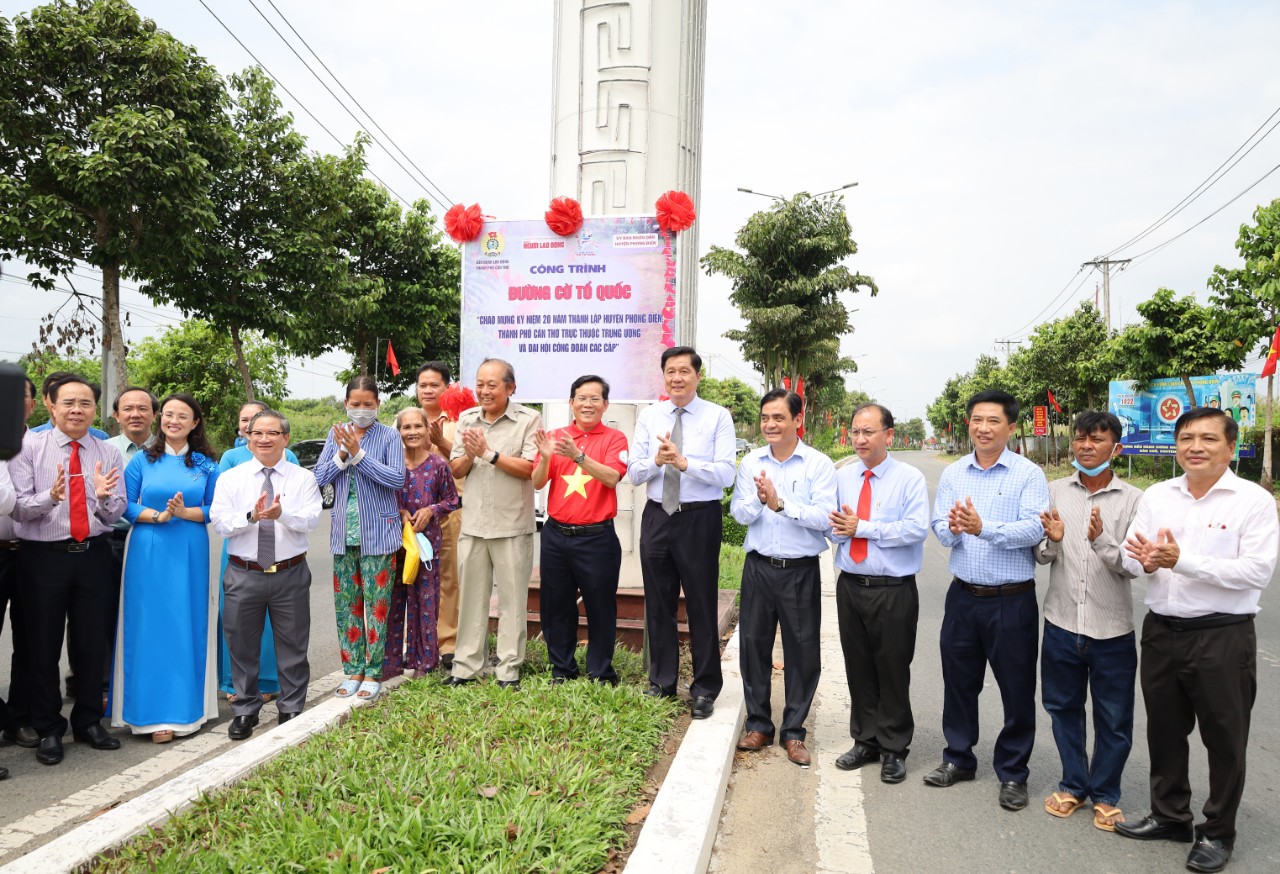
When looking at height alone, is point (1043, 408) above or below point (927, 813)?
above

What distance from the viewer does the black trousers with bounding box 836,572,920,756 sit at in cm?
410

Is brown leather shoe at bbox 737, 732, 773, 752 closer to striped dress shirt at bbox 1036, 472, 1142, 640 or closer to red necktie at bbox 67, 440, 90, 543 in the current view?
striped dress shirt at bbox 1036, 472, 1142, 640

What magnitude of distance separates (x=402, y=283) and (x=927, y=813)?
2014 centimetres

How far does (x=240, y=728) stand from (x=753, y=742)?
280 cm

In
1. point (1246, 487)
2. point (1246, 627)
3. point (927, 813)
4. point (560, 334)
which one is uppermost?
point (560, 334)

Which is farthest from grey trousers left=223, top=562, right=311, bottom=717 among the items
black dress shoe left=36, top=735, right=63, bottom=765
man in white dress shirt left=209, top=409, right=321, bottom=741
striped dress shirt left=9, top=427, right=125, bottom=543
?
black dress shoe left=36, top=735, right=63, bottom=765

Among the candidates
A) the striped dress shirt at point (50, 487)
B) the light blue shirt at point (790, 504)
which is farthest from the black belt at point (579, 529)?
the striped dress shirt at point (50, 487)

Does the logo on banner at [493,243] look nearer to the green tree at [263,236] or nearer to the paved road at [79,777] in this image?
the paved road at [79,777]

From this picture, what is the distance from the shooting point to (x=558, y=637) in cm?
485

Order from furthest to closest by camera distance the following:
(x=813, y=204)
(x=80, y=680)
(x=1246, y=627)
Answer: (x=813, y=204), (x=80, y=680), (x=1246, y=627)

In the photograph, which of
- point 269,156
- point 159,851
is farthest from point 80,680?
point 269,156

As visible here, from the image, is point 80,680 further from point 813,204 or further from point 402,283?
point 813,204

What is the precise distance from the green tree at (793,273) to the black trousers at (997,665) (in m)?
19.7

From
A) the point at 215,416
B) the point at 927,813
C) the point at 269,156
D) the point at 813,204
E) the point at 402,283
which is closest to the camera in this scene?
the point at 927,813
